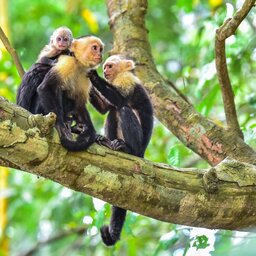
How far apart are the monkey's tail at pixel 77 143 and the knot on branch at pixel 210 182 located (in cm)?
53

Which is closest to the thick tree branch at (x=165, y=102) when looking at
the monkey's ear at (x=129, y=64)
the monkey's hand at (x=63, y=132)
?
the monkey's ear at (x=129, y=64)

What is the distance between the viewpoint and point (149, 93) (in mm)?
3637

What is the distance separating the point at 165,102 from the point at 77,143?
4.10ft

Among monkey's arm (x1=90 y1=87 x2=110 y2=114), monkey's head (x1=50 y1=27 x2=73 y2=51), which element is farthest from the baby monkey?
monkey's arm (x1=90 y1=87 x2=110 y2=114)

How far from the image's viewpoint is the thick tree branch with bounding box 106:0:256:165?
3.23 meters

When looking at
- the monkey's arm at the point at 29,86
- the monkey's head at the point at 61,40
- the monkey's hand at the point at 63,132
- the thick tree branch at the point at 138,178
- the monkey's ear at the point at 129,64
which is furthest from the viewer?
the monkey's ear at the point at 129,64

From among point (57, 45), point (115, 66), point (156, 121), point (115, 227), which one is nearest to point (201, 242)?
point (115, 227)

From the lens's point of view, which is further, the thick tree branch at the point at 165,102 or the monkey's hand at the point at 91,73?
the monkey's hand at the point at 91,73

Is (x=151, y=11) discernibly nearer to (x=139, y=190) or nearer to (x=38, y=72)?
(x=38, y=72)

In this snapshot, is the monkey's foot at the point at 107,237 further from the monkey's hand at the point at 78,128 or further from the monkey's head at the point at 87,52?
the monkey's head at the point at 87,52

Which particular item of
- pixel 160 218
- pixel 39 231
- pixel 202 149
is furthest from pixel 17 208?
pixel 160 218

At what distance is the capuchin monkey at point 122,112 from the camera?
133 inches

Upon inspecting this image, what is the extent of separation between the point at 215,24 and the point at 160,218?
2008mm

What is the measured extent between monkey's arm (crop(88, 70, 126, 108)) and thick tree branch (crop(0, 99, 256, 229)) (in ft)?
3.29
